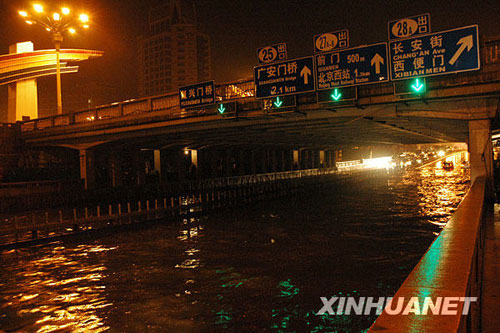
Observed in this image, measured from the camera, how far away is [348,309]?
8.45 metres

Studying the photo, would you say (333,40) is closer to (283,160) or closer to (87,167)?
(87,167)

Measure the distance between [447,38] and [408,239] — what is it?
9.40 meters

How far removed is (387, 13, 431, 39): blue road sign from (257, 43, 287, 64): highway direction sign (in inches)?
238

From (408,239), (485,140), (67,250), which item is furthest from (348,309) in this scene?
(485,140)

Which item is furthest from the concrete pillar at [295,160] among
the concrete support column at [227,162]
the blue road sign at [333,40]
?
the blue road sign at [333,40]

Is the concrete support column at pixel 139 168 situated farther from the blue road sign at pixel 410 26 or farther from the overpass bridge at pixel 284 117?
the blue road sign at pixel 410 26

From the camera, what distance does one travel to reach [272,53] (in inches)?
888

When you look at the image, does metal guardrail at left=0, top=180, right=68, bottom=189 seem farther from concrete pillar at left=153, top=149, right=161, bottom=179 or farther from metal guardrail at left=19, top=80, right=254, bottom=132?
concrete pillar at left=153, top=149, right=161, bottom=179

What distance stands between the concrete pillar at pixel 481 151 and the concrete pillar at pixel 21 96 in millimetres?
48771

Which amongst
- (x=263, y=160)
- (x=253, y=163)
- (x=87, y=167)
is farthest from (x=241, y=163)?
(x=87, y=167)

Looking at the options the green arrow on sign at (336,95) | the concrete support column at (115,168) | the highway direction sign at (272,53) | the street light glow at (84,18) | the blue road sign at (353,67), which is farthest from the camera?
the concrete support column at (115,168)

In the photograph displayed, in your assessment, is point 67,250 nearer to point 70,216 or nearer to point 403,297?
point 70,216

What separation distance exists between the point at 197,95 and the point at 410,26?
42.1 ft

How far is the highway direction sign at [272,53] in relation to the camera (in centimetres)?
2234
